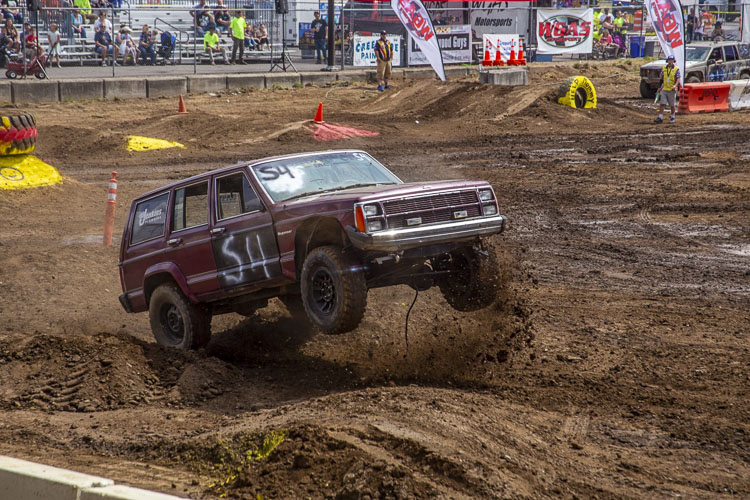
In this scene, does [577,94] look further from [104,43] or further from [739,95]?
[104,43]

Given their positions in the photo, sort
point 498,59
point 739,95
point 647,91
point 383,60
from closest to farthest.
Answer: point 739,95 < point 383,60 < point 647,91 < point 498,59

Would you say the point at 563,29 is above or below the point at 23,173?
above

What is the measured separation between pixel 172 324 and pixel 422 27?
19309 millimetres

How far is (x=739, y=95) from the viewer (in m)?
27.0

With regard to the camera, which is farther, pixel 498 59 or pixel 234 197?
pixel 498 59

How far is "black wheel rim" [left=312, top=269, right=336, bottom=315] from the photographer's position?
277 inches

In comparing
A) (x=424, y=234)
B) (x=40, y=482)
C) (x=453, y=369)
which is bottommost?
(x=453, y=369)

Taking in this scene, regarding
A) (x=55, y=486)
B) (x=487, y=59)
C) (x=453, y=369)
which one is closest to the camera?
(x=55, y=486)

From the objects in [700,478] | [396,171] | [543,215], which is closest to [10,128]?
[396,171]

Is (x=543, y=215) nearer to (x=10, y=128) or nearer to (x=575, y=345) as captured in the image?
(x=575, y=345)

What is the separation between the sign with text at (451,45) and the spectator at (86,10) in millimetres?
11844

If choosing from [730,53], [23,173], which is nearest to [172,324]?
[23,173]

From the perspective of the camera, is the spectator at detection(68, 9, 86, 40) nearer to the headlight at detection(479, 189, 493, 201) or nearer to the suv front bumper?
the headlight at detection(479, 189, 493, 201)

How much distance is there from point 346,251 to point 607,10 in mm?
38525
